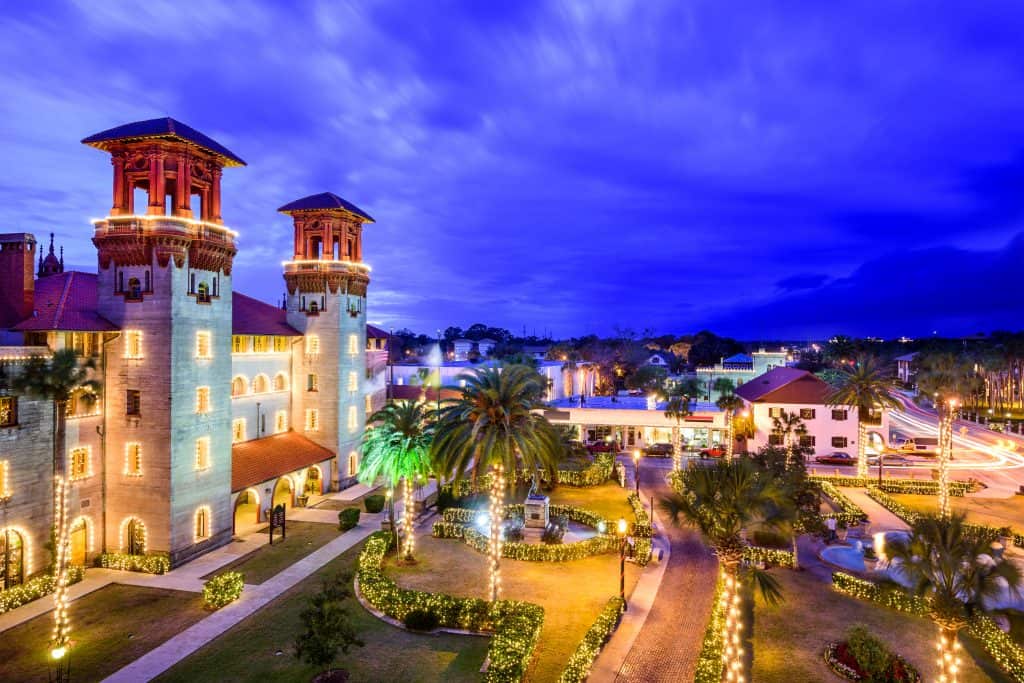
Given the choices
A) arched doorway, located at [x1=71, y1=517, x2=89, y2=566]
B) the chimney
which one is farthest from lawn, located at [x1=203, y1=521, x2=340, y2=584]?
the chimney

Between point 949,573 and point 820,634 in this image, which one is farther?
point 820,634

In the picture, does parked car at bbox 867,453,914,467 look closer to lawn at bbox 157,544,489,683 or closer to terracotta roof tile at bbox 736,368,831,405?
terracotta roof tile at bbox 736,368,831,405

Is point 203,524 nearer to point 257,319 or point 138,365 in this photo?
point 138,365

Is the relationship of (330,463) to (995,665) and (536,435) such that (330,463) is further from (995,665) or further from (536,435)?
(995,665)

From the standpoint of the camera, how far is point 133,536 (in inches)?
1239

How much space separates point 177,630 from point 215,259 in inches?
802

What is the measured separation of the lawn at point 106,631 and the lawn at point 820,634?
2429cm

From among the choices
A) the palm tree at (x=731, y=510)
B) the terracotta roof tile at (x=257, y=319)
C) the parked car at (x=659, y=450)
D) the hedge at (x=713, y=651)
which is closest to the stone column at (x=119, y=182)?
the terracotta roof tile at (x=257, y=319)

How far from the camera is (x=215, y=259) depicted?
34.1m

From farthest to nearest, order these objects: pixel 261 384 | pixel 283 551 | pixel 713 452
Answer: pixel 713 452
pixel 261 384
pixel 283 551

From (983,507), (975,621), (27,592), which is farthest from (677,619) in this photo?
(983,507)

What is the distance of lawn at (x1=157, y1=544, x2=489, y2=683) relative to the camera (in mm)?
20781

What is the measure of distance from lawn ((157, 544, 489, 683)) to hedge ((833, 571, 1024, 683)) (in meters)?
15.3

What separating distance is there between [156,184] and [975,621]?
42.4 meters
